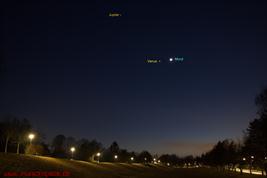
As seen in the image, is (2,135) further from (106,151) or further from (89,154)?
(106,151)

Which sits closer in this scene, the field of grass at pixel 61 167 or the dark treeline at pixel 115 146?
→ the field of grass at pixel 61 167

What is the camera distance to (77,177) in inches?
1441

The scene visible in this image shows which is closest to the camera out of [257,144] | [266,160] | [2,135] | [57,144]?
[257,144]

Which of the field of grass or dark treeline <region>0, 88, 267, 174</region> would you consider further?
dark treeline <region>0, 88, 267, 174</region>

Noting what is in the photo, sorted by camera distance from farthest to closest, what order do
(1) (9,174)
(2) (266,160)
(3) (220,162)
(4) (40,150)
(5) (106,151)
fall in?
(5) (106,151) < (3) (220,162) < (4) (40,150) < (2) (266,160) < (1) (9,174)

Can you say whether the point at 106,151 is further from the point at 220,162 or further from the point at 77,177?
the point at 77,177

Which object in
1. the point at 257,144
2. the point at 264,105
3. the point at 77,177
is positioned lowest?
the point at 77,177

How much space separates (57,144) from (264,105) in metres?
128

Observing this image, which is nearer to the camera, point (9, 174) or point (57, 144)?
point (9, 174)

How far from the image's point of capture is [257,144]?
54.1 meters

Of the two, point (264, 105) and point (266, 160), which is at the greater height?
point (264, 105)

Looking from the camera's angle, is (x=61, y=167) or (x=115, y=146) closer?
(x=61, y=167)

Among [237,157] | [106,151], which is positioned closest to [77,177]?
[237,157]

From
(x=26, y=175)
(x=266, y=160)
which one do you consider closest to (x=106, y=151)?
(x=266, y=160)
